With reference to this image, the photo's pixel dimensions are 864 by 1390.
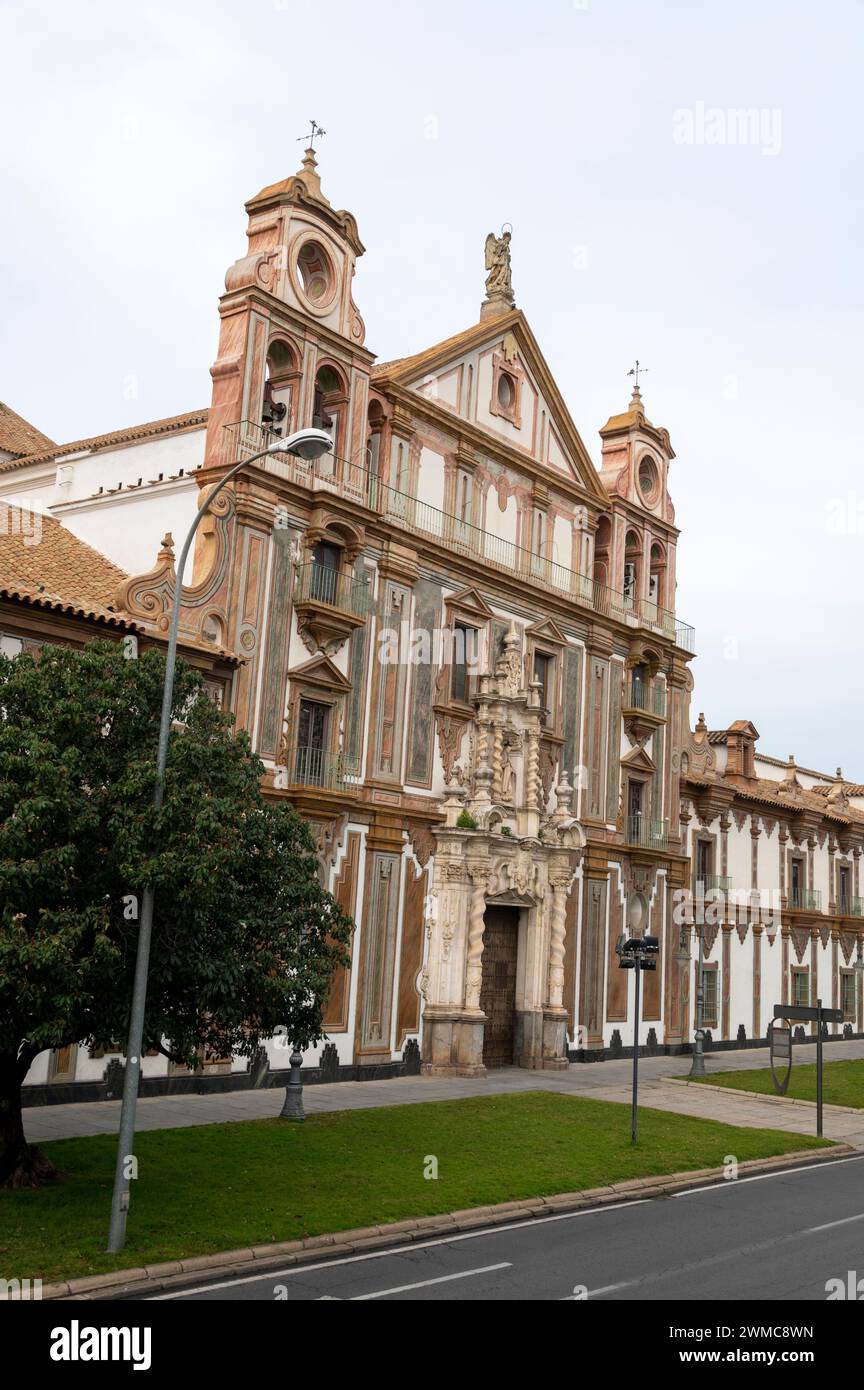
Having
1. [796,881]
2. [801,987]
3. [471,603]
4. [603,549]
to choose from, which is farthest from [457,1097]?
[796,881]

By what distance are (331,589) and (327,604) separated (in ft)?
3.14

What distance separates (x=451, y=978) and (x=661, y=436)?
2043cm

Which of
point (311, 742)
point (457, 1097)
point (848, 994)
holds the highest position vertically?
point (311, 742)

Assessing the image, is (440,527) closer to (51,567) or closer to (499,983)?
(51,567)

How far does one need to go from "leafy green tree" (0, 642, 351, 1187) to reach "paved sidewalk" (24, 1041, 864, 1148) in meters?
5.32

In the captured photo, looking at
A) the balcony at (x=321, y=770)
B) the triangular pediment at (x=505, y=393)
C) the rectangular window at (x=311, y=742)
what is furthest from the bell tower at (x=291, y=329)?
the balcony at (x=321, y=770)

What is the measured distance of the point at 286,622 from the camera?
2688 cm

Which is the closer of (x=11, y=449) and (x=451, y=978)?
(x=451, y=978)

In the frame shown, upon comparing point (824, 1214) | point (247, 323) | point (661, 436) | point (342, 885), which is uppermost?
point (661, 436)

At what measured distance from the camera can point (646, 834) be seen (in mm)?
38812
